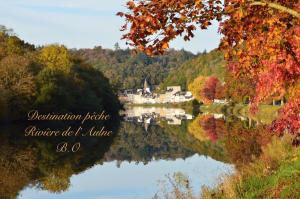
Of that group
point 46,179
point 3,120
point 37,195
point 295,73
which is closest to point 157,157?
point 46,179

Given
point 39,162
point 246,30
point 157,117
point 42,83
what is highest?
point 246,30

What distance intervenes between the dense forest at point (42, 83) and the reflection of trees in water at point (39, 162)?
1354 centimetres

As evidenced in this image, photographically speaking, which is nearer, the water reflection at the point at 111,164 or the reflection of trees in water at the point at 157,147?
the water reflection at the point at 111,164

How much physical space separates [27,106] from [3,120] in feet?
14.5

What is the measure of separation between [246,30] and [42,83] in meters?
60.7

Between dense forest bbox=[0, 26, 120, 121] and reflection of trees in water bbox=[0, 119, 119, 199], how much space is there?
44.4 feet

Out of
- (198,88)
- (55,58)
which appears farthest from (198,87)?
(55,58)

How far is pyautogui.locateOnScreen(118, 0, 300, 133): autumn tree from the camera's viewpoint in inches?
296

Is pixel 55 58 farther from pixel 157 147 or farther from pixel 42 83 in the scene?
pixel 157 147

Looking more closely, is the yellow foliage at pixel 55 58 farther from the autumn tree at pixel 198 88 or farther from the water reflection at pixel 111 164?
the autumn tree at pixel 198 88

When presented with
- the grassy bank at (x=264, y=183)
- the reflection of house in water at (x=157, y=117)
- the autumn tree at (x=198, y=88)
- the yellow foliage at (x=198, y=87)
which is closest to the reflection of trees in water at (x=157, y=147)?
the grassy bank at (x=264, y=183)

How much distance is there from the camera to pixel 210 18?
7.95 m

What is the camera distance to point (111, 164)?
122 feet

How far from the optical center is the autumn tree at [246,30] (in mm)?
7512
